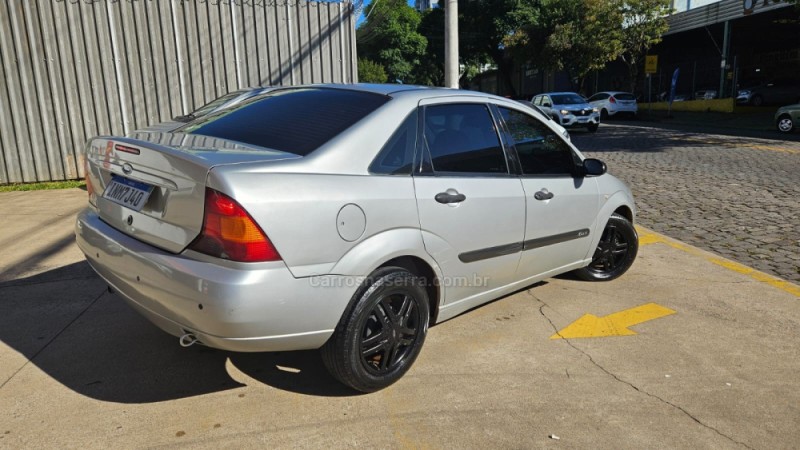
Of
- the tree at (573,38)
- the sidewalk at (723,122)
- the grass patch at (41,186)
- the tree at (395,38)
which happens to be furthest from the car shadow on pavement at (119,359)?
the tree at (395,38)

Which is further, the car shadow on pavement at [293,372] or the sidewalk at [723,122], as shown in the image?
the sidewalk at [723,122]

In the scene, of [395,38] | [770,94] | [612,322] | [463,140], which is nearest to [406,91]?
[463,140]

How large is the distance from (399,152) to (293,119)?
0.64 m

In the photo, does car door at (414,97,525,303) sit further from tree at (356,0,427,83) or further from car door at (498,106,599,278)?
tree at (356,0,427,83)

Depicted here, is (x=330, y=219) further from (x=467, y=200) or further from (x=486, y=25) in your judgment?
(x=486, y=25)

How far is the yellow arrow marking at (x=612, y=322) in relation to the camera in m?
3.84

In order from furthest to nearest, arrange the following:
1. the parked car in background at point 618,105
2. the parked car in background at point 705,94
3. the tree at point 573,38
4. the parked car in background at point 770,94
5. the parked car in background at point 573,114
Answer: the tree at point 573,38 → the parked car in background at point 705,94 → the parked car in background at point 618,105 → the parked car in background at point 770,94 → the parked car in background at point 573,114

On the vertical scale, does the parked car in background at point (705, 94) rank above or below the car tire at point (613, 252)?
above

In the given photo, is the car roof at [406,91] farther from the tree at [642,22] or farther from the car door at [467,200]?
the tree at [642,22]

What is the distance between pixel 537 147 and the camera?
157 inches

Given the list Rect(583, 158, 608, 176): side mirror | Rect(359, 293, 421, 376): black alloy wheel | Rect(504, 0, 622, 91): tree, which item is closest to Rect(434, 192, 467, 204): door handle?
Rect(359, 293, 421, 376): black alloy wheel

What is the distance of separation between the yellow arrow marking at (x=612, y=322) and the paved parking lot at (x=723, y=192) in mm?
1625

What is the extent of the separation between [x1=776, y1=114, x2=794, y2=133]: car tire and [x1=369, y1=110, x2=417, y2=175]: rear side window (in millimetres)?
18222

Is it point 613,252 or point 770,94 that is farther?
point 770,94
